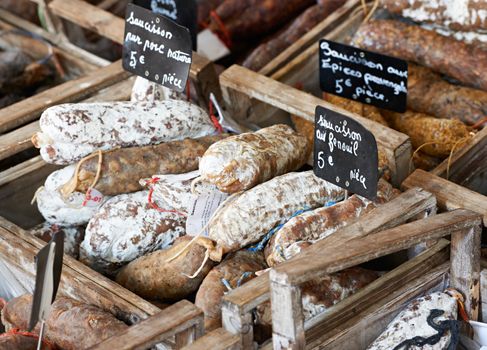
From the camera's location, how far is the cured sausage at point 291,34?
15.5ft

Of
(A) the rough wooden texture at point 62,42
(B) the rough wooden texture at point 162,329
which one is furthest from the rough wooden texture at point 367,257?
(A) the rough wooden texture at point 62,42

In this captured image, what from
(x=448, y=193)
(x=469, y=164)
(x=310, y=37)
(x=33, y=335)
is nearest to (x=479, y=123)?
(x=469, y=164)

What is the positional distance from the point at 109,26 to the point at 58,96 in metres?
0.60

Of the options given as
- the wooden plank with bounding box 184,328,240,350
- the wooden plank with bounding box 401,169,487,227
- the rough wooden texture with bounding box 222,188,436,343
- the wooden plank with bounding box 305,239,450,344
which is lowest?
the wooden plank with bounding box 305,239,450,344

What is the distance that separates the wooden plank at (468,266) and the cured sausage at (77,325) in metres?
1.14

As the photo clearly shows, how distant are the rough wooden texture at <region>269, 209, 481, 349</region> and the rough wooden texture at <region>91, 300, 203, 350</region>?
24cm

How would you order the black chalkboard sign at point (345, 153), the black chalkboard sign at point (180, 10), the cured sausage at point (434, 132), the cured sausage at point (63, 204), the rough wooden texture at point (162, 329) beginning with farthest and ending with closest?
the black chalkboard sign at point (180, 10), the cured sausage at point (434, 132), the cured sausage at point (63, 204), the black chalkboard sign at point (345, 153), the rough wooden texture at point (162, 329)

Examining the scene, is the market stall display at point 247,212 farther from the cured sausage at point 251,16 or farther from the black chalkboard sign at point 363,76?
the cured sausage at point 251,16

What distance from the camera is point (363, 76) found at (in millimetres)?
3693

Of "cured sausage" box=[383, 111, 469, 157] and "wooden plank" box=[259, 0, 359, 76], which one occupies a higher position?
"wooden plank" box=[259, 0, 359, 76]

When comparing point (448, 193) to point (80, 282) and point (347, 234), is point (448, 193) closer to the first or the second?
point (347, 234)

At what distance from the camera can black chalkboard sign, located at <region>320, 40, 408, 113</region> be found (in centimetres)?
360

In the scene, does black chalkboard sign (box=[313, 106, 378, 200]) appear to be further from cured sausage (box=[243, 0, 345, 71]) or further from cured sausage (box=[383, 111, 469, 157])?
cured sausage (box=[243, 0, 345, 71])

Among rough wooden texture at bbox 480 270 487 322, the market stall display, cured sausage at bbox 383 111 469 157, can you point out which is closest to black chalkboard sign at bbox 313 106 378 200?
the market stall display
